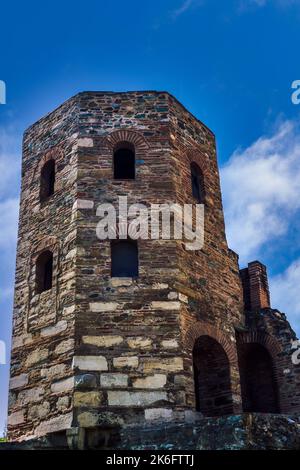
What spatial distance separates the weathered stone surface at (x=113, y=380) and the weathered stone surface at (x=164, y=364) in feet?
1.39

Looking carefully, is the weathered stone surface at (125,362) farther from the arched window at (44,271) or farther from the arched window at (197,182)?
the arched window at (197,182)

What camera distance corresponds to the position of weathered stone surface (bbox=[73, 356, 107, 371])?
417 inches

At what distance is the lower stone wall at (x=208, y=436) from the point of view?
849cm

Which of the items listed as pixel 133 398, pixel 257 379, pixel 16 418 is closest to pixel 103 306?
pixel 133 398

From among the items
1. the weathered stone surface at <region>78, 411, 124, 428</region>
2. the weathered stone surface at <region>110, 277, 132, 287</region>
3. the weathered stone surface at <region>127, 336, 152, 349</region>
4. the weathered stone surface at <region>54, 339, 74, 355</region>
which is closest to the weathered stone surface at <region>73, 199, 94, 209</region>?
the weathered stone surface at <region>110, 277, 132, 287</region>

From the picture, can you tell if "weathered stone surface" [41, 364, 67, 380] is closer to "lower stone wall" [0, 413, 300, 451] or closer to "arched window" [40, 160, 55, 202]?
"lower stone wall" [0, 413, 300, 451]

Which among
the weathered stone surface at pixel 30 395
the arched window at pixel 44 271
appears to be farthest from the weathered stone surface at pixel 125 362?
the arched window at pixel 44 271

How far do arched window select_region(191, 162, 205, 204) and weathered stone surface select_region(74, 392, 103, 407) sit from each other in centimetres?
534

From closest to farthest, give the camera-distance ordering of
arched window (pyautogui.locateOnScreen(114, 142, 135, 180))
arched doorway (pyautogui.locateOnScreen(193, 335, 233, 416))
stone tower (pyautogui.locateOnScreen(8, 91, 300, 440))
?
1. stone tower (pyautogui.locateOnScreen(8, 91, 300, 440))
2. arched doorway (pyautogui.locateOnScreen(193, 335, 233, 416))
3. arched window (pyautogui.locateOnScreen(114, 142, 135, 180))

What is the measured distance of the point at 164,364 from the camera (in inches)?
424

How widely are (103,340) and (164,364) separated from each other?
1.19 metres

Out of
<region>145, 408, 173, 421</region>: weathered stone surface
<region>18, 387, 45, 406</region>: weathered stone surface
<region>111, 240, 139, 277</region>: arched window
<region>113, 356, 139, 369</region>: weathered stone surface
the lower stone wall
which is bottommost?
the lower stone wall
